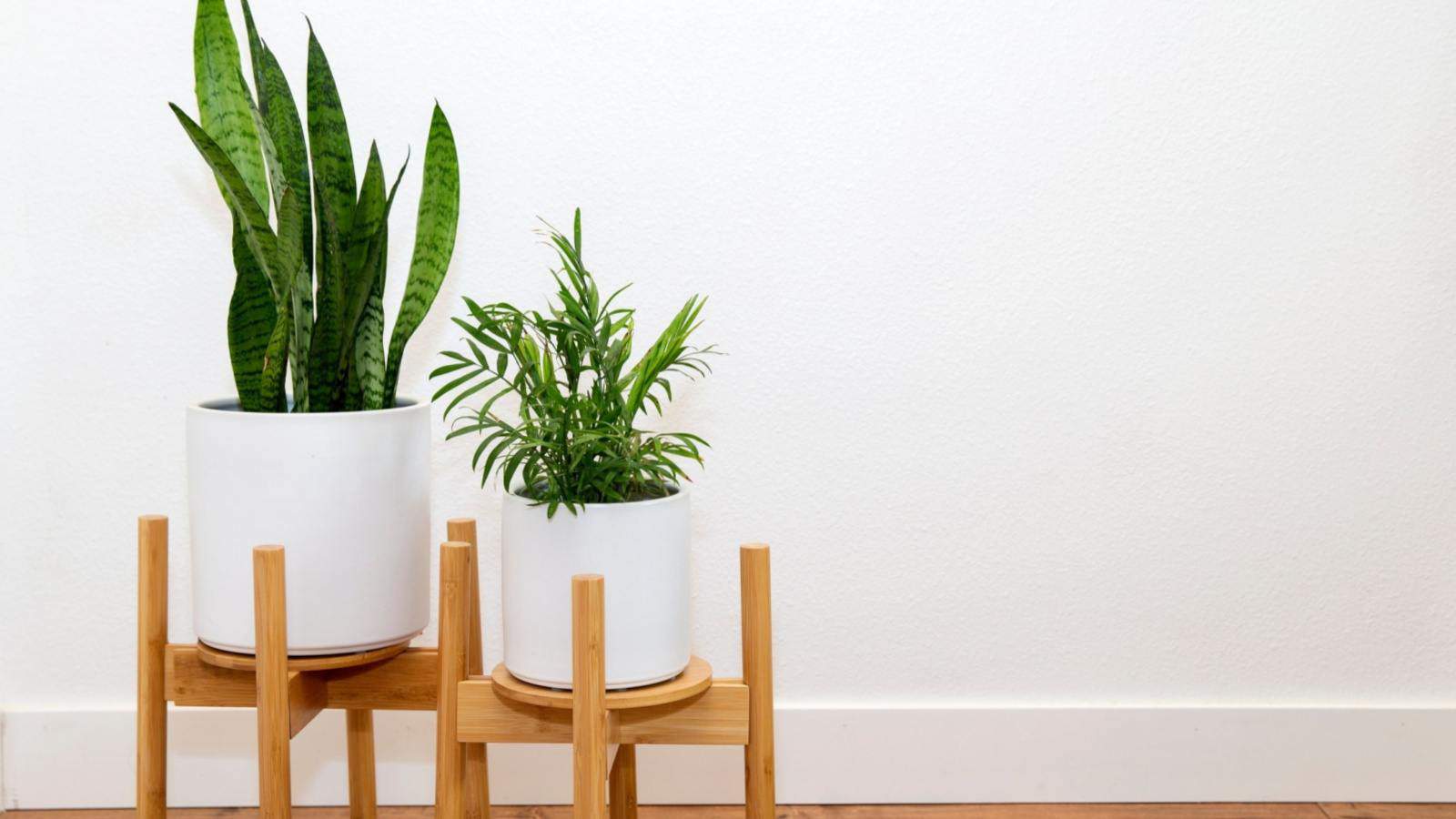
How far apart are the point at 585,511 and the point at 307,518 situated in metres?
0.21

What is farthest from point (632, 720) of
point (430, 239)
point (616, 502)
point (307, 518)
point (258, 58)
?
point (258, 58)

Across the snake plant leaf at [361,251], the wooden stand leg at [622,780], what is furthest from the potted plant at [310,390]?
the wooden stand leg at [622,780]

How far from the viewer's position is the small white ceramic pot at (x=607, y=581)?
840 mm

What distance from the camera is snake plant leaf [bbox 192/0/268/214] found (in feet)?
3.13

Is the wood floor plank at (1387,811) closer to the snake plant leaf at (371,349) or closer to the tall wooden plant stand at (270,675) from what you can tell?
the tall wooden plant stand at (270,675)

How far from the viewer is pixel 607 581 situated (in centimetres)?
84

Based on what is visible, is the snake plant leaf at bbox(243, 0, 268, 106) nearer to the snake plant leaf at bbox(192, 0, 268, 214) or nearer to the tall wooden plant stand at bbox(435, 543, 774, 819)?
the snake plant leaf at bbox(192, 0, 268, 214)

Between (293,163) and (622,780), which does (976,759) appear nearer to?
(622,780)

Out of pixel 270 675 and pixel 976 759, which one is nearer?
pixel 270 675

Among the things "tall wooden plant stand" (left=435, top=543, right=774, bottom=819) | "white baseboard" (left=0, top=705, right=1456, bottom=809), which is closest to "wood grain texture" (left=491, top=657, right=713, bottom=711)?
"tall wooden plant stand" (left=435, top=543, right=774, bottom=819)

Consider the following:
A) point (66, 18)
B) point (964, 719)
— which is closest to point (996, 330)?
point (964, 719)

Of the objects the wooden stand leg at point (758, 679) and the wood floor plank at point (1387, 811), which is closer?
the wooden stand leg at point (758, 679)

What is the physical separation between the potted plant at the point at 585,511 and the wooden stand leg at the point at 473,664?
0.11 metres

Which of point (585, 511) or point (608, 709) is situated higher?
point (585, 511)
